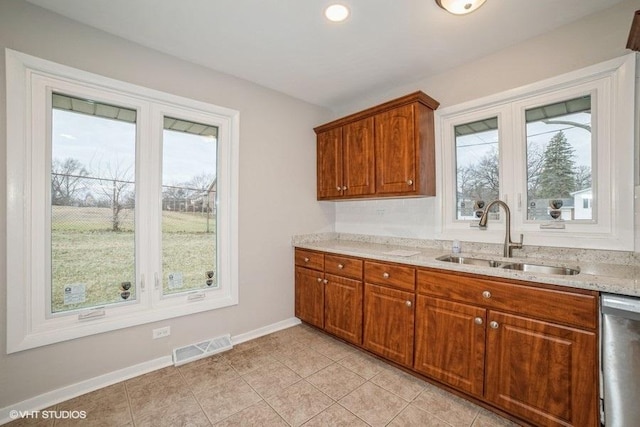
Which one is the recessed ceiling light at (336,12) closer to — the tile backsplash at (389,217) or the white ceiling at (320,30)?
the white ceiling at (320,30)

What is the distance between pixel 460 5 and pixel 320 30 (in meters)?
0.95

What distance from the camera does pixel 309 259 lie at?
3.01 meters

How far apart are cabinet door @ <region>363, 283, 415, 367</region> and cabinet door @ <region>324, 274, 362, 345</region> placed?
3.5 inches

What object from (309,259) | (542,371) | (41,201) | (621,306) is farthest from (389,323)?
(41,201)

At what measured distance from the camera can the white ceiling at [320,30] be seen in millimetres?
1805

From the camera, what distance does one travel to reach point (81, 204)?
80.7 inches

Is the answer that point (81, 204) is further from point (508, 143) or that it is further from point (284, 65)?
point (508, 143)

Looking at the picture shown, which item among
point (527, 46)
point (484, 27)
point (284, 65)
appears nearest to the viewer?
point (484, 27)

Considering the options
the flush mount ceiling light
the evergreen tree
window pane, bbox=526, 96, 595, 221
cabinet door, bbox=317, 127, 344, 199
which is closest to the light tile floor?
window pane, bbox=526, 96, 595, 221

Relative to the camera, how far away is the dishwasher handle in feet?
4.13

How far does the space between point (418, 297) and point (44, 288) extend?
2.67 metres

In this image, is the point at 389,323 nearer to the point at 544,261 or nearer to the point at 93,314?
the point at 544,261

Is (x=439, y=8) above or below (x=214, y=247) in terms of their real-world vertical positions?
above

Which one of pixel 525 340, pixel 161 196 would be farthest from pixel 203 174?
pixel 525 340
